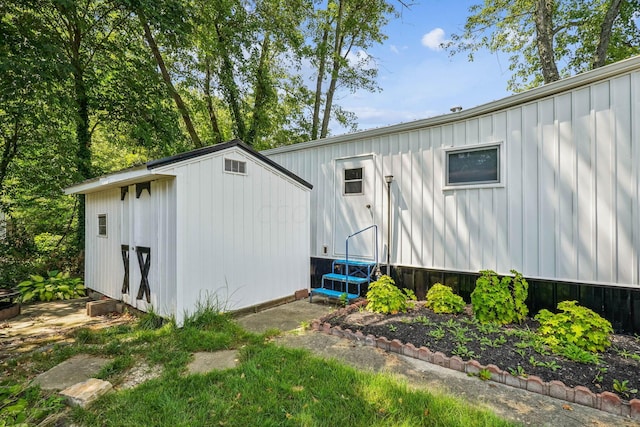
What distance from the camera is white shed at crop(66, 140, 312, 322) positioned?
4078mm

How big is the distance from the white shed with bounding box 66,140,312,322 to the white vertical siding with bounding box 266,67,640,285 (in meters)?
1.92

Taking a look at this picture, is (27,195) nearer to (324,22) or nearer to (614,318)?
(324,22)

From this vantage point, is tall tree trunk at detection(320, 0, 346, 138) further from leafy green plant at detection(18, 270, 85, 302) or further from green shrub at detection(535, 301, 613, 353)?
green shrub at detection(535, 301, 613, 353)

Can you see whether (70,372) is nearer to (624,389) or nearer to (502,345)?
(502,345)

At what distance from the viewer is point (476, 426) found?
2094mm

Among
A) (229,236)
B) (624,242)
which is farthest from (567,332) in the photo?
(229,236)

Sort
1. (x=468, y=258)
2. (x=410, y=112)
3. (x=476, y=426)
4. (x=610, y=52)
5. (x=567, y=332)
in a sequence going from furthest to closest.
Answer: (x=410, y=112), (x=610, y=52), (x=468, y=258), (x=567, y=332), (x=476, y=426)

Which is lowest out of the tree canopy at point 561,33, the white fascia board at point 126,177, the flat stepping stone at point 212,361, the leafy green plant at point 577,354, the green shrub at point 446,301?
the flat stepping stone at point 212,361

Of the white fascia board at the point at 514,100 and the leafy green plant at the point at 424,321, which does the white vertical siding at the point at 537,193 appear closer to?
the white fascia board at the point at 514,100

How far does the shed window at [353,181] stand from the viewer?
19.3 feet

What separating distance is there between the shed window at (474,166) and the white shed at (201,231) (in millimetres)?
2670

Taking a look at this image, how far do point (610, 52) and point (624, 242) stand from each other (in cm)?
1022

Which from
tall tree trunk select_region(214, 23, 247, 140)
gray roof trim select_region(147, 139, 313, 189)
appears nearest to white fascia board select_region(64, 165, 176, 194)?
gray roof trim select_region(147, 139, 313, 189)

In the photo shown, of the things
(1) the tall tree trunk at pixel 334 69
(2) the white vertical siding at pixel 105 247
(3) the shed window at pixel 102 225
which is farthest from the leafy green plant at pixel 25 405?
(1) the tall tree trunk at pixel 334 69
